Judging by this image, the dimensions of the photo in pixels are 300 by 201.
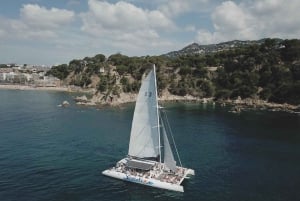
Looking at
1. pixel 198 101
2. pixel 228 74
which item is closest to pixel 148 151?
pixel 198 101

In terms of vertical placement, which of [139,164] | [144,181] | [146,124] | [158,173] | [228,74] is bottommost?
[144,181]

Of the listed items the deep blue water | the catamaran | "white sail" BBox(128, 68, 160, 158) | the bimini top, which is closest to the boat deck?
the catamaran

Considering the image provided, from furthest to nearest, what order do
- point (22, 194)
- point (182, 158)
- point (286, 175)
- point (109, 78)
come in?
point (109, 78)
point (182, 158)
point (286, 175)
point (22, 194)

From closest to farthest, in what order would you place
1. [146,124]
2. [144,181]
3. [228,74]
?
[144,181]
[146,124]
[228,74]

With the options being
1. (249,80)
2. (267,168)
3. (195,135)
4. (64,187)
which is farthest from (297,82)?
(64,187)

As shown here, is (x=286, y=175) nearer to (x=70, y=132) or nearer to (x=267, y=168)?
(x=267, y=168)

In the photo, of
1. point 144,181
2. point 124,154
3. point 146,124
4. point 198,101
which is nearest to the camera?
point 144,181

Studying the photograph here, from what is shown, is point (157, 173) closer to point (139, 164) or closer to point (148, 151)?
point (139, 164)

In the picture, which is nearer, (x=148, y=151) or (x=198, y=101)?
(x=148, y=151)
